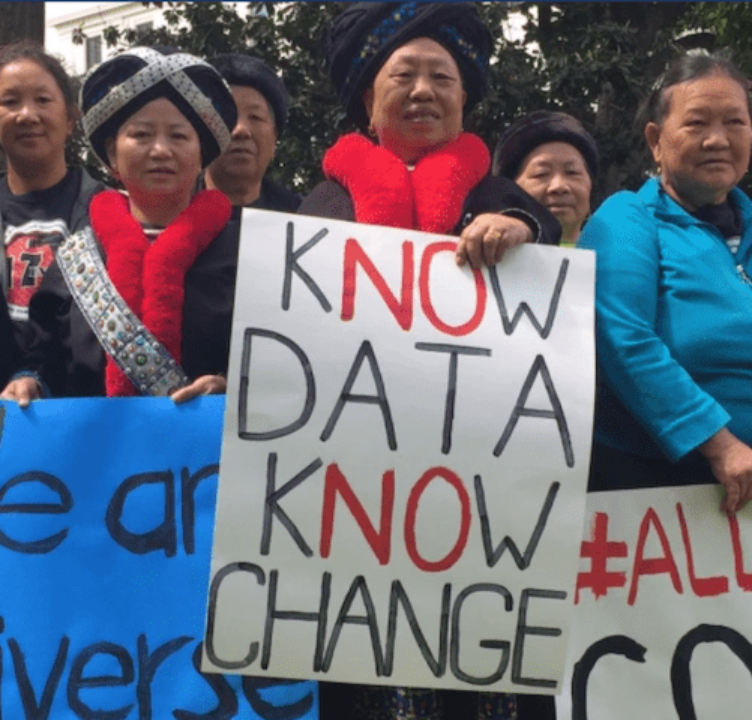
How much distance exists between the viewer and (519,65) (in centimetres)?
853

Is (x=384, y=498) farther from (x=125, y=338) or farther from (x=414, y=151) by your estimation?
(x=414, y=151)

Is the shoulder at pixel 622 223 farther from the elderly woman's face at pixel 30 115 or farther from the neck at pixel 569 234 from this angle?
the elderly woman's face at pixel 30 115

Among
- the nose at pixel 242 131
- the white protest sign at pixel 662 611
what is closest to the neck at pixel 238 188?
the nose at pixel 242 131

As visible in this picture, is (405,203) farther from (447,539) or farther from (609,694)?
(609,694)

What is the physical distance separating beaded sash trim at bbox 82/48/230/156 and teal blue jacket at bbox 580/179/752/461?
84cm

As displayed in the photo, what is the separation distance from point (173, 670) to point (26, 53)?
69.8 inches

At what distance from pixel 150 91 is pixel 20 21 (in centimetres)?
300

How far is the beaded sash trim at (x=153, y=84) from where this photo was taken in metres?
2.40

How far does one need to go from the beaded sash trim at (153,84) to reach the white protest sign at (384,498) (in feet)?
1.68

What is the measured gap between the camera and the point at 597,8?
9102 millimetres

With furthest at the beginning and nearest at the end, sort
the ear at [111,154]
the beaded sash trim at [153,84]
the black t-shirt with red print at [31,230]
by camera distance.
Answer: the black t-shirt with red print at [31,230], the ear at [111,154], the beaded sash trim at [153,84]

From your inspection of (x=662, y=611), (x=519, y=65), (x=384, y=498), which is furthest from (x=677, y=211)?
(x=519, y=65)

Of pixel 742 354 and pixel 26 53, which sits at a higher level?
pixel 26 53

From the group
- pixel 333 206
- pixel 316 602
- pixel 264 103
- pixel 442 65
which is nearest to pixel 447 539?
pixel 316 602
